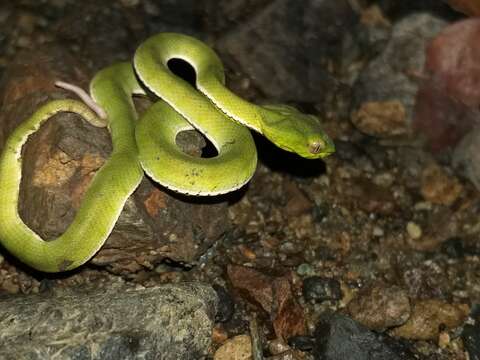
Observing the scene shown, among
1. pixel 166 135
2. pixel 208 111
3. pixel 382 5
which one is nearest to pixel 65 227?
pixel 166 135

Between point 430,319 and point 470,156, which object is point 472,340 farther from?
point 470,156

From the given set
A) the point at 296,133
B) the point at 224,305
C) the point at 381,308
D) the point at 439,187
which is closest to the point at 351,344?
the point at 381,308

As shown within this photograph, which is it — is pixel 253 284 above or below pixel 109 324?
below

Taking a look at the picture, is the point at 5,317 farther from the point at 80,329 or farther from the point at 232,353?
the point at 232,353

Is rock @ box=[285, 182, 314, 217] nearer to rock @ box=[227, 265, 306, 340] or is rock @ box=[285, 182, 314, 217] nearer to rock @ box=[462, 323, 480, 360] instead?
rock @ box=[227, 265, 306, 340]

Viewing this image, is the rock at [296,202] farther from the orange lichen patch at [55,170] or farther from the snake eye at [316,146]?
the orange lichen patch at [55,170]

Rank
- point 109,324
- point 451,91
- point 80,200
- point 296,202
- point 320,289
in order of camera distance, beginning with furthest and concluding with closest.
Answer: point 451,91 < point 296,202 < point 320,289 < point 80,200 < point 109,324

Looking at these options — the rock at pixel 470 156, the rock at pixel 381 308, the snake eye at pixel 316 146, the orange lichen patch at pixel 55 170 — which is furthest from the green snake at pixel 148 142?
the rock at pixel 470 156
